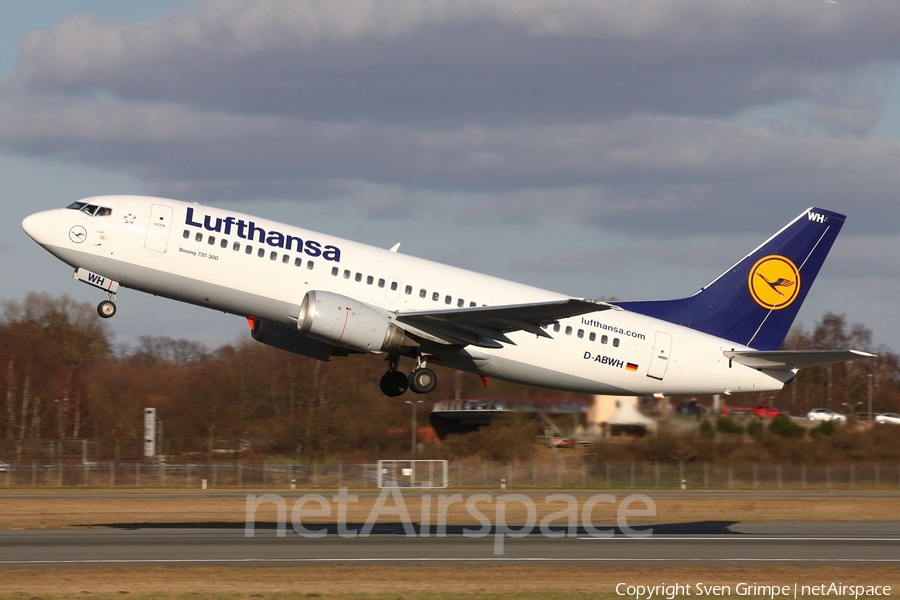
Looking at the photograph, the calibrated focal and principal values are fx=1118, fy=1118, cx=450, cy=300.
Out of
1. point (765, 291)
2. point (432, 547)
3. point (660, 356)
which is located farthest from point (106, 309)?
point (765, 291)

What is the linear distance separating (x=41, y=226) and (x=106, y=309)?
2858 millimetres

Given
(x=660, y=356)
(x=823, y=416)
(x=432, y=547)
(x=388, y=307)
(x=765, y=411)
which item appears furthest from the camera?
(x=823, y=416)

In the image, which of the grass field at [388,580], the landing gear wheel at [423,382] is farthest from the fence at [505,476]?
the grass field at [388,580]

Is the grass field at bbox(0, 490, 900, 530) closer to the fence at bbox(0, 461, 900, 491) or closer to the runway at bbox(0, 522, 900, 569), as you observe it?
the fence at bbox(0, 461, 900, 491)

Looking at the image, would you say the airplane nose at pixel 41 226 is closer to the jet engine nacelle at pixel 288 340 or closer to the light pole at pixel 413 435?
the jet engine nacelle at pixel 288 340

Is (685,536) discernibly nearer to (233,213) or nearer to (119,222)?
(233,213)

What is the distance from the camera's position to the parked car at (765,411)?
5078 centimetres

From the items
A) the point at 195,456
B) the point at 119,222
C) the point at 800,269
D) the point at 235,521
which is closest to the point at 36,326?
the point at 195,456

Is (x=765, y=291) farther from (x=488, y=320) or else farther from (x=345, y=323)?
(x=345, y=323)

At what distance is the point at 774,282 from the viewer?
3719cm

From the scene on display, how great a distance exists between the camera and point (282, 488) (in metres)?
53.0

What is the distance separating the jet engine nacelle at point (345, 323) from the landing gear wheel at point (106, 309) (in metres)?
5.27

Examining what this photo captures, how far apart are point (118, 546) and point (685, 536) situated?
16664 millimetres

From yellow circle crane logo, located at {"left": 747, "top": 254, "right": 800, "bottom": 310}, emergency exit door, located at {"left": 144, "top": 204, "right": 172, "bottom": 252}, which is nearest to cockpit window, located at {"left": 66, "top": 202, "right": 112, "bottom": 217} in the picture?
emergency exit door, located at {"left": 144, "top": 204, "right": 172, "bottom": 252}
